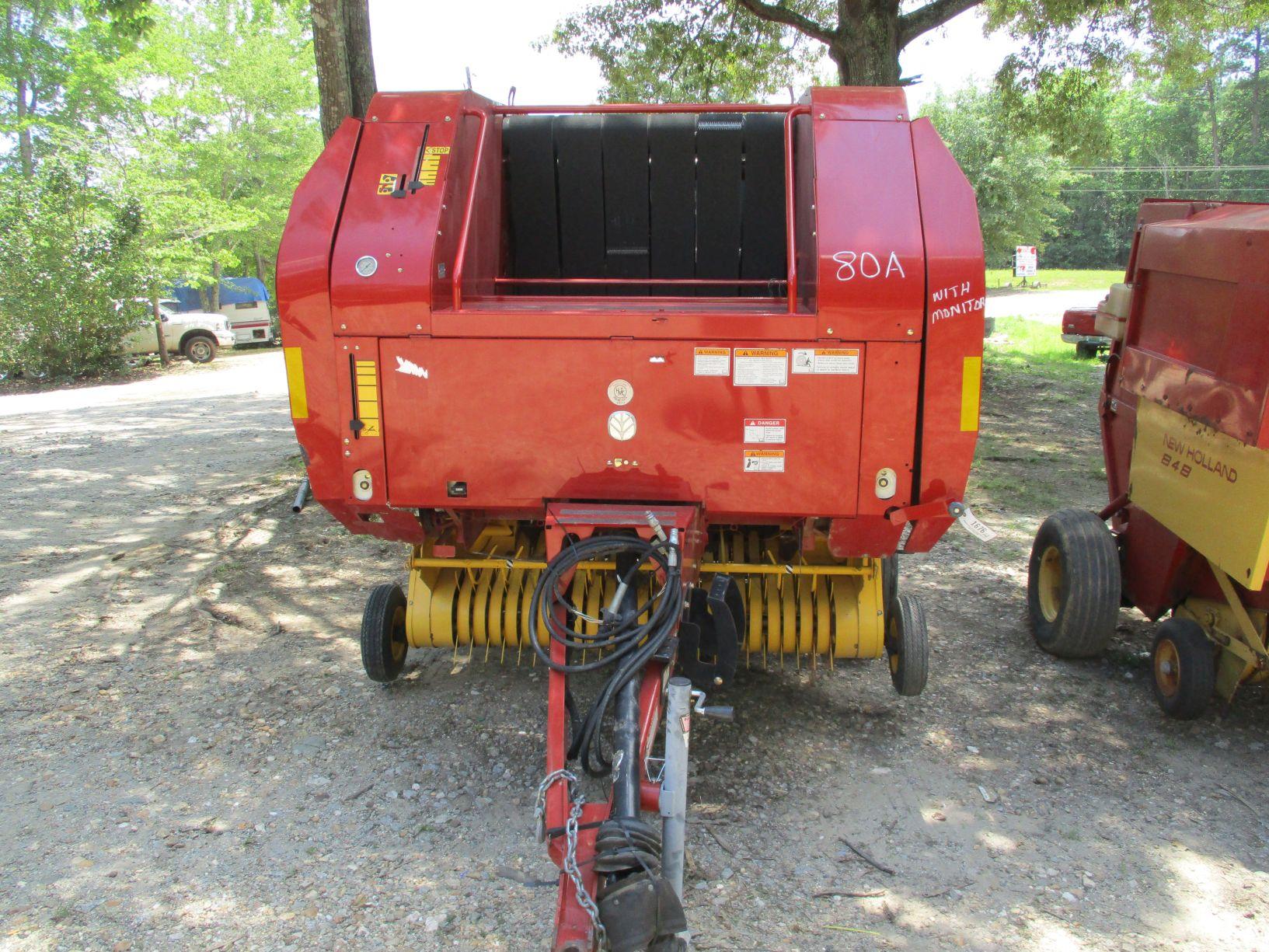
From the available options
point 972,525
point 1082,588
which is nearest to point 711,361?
point 972,525

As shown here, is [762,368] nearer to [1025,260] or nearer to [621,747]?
[621,747]

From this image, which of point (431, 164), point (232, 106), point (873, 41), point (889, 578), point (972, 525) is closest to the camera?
point (972, 525)

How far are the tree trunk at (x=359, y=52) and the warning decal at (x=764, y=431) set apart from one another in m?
4.36

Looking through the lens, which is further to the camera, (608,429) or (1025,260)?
(1025,260)

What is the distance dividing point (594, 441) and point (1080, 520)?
2.59m

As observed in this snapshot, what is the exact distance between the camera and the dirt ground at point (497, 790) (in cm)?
279

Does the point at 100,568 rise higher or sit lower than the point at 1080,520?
lower

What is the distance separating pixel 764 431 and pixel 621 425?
49 centimetres

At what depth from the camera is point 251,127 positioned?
2552 cm

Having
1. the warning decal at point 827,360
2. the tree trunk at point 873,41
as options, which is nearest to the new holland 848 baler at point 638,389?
the warning decal at point 827,360

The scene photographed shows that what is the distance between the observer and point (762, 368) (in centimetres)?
323

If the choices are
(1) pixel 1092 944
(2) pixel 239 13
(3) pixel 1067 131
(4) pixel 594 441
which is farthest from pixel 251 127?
(1) pixel 1092 944

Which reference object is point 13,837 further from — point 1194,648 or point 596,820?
point 1194,648

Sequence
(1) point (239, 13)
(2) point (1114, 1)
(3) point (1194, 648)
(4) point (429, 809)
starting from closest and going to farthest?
(4) point (429, 809) < (3) point (1194, 648) < (2) point (1114, 1) < (1) point (239, 13)
